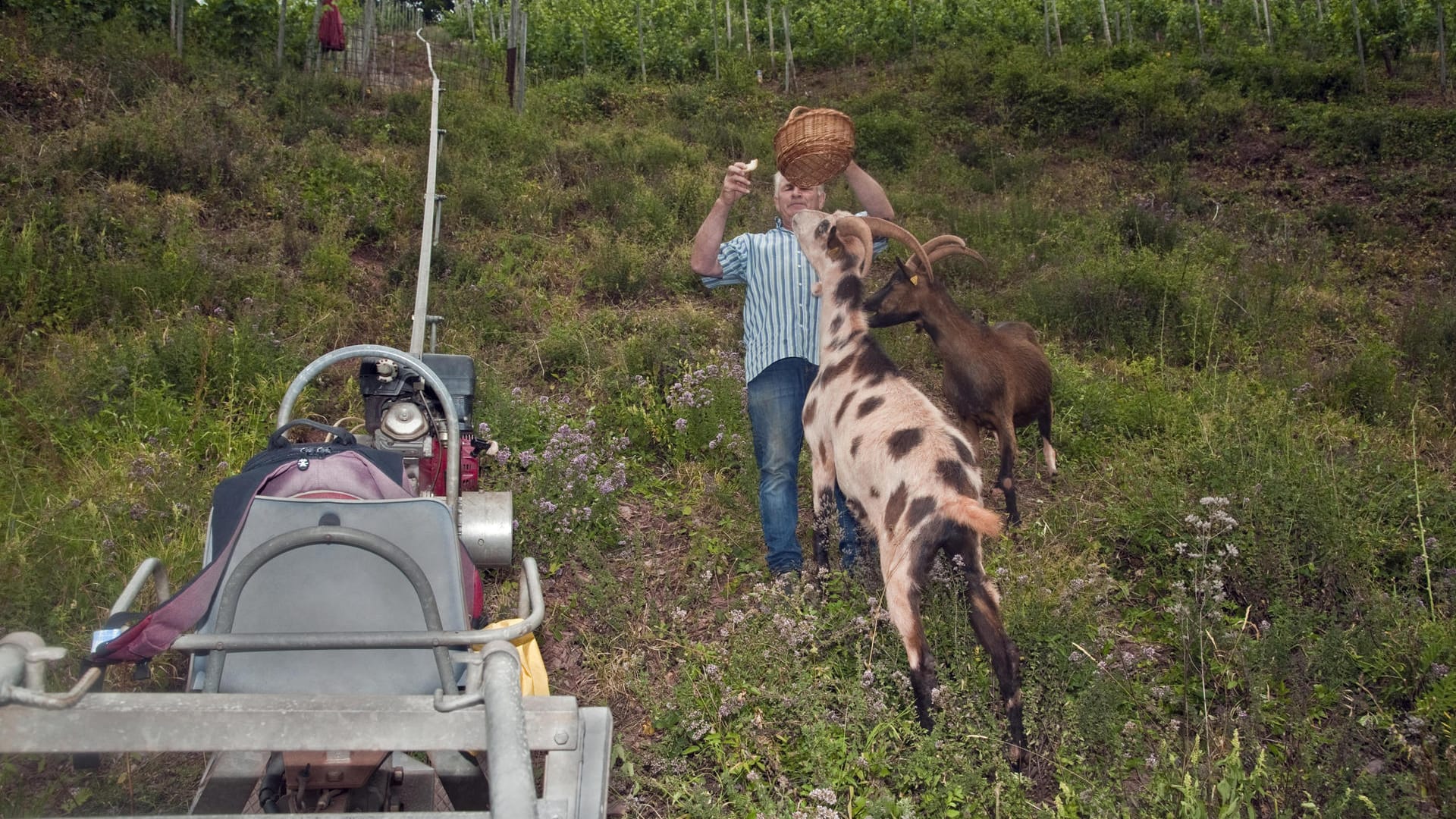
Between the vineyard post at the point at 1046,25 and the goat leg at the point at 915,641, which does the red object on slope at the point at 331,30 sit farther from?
the goat leg at the point at 915,641

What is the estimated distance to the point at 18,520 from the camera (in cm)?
569

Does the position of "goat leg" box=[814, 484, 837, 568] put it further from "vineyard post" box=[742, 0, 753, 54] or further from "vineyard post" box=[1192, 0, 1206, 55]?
"vineyard post" box=[1192, 0, 1206, 55]

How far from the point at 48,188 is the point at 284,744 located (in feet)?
31.3

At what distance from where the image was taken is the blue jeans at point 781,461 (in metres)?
5.27

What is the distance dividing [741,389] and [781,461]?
2.32 metres

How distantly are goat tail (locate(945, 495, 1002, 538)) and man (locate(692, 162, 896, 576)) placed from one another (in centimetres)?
122

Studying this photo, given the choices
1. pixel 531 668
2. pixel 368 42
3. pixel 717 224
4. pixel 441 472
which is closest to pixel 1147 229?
pixel 717 224

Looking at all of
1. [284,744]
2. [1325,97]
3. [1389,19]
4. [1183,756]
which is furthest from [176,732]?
[1389,19]

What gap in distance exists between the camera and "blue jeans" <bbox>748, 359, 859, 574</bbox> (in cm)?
527

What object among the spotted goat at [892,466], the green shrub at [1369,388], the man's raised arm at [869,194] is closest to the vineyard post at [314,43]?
the man's raised arm at [869,194]

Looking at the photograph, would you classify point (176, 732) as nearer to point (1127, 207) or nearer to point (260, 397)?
point (260, 397)

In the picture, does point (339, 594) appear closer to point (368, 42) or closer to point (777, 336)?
point (777, 336)

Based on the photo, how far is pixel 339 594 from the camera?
304 cm

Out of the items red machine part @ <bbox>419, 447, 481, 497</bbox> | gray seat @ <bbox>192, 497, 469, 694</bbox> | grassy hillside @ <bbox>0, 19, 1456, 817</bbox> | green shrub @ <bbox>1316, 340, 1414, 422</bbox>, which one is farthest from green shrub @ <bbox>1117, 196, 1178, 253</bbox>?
gray seat @ <bbox>192, 497, 469, 694</bbox>
